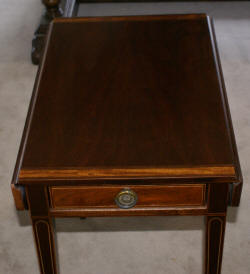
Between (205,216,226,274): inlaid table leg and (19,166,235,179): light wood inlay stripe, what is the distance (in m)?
0.15

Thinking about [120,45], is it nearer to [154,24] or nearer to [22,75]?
[154,24]

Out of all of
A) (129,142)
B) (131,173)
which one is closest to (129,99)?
(129,142)

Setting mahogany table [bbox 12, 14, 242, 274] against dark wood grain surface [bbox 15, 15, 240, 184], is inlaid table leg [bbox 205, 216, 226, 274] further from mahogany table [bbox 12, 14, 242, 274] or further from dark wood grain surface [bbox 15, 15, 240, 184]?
dark wood grain surface [bbox 15, 15, 240, 184]

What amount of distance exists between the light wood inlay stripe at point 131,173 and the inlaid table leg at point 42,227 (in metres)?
0.04

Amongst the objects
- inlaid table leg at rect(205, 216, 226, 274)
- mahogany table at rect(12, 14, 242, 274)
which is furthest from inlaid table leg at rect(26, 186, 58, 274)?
inlaid table leg at rect(205, 216, 226, 274)

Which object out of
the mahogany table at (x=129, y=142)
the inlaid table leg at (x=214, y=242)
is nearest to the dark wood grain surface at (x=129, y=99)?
the mahogany table at (x=129, y=142)

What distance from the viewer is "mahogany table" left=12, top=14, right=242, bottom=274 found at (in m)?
1.17

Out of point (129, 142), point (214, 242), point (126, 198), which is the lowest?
point (214, 242)

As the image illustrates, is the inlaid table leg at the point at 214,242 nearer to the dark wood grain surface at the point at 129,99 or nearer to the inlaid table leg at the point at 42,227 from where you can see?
the dark wood grain surface at the point at 129,99

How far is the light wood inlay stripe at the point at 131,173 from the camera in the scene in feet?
3.80

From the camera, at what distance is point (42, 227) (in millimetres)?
1275

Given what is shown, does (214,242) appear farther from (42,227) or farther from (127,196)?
(42,227)

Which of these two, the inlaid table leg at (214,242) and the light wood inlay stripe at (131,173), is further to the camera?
the inlaid table leg at (214,242)

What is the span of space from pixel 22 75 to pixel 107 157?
1.51 meters
